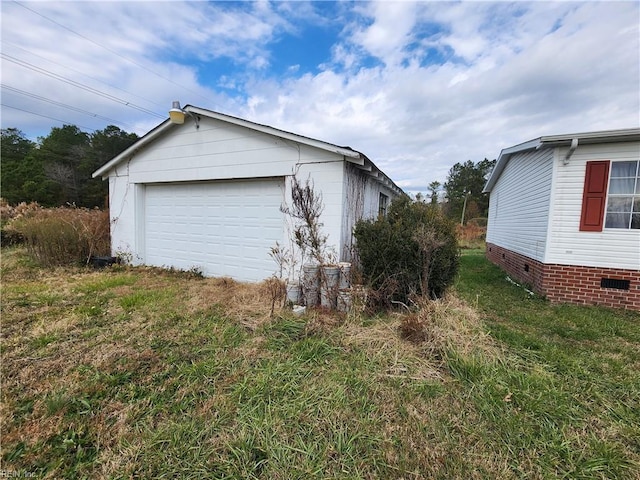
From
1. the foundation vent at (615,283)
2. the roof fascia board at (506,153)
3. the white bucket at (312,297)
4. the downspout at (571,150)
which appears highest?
the roof fascia board at (506,153)

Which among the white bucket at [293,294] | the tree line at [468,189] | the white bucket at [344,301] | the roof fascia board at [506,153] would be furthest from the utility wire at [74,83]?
the tree line at [468,189]

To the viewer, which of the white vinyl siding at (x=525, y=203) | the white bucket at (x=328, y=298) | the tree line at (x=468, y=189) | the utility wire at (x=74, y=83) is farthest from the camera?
the tree line at (x=468, y=189)

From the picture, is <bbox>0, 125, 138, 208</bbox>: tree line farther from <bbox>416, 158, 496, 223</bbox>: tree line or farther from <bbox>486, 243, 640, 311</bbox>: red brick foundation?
<bbox>416, 158, 496, 223</bbox>: tree line

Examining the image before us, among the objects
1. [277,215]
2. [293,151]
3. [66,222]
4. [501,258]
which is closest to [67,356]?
[277,215]

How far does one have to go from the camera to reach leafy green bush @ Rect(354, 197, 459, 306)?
453 centimetres

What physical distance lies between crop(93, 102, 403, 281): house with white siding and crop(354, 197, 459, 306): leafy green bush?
0.75m

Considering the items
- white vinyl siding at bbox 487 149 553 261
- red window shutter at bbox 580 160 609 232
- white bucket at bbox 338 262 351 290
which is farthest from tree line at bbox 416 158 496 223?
white bucket at bbox 338 262 351 290

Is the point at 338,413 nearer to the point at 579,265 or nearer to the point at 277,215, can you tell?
the point at 277,215

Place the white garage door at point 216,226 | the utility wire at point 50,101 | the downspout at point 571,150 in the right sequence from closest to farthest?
1. the downspout at point 571,150
2. the white garage door at point 216,226
3. the utility wire at point 50,101

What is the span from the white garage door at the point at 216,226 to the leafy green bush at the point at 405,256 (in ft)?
7.43

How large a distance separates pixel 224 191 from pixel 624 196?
857 cm

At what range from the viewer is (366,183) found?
6496mm

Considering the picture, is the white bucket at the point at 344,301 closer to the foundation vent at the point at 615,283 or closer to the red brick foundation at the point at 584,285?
the red brick foundation at the point at 584,285

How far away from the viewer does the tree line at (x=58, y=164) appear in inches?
933
